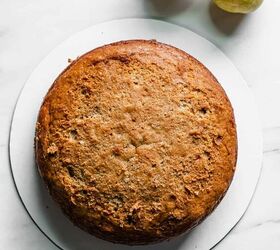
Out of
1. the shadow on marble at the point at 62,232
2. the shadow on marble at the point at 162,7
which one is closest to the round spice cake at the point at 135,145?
the shadow on marble at the point at 62,232

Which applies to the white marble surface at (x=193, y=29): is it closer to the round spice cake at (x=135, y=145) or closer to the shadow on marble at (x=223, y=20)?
the shadow on marble at (x=223, y=20)

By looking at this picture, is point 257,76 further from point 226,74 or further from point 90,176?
point 90,176

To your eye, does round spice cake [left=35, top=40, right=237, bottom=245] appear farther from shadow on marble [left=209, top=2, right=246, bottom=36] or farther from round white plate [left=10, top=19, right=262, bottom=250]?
shadow on marble [left=209, top=2, right=246, bottom=36]

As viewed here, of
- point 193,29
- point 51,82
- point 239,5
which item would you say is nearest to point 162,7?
point 193,29

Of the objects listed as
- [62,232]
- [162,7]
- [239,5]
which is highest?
[162,7]

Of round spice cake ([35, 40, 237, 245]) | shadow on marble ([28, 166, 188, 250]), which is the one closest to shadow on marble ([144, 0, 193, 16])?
round spice cake ([35, 40, 237, 245])

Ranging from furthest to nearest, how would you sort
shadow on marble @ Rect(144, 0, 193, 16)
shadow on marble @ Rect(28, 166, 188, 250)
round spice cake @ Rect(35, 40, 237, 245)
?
1. shadow on marble @ Rect(144, 0, 193, 16)
2. shadow on marble @ Rect(28, 166, 188, 250)
3. round spice cake @ Rect(35, 40, 237, 245)

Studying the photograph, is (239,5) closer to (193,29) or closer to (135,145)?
(193,29)
